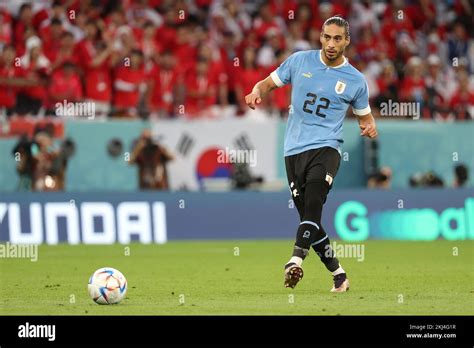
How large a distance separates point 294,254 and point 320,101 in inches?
67.3

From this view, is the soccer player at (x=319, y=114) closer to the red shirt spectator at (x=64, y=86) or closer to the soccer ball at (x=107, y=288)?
the soccer ball at (x=107, y=288)

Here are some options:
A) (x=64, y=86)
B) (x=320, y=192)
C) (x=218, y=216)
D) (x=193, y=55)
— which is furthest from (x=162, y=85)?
(x=320, y=192)

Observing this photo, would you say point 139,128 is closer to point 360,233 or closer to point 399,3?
point 360,233

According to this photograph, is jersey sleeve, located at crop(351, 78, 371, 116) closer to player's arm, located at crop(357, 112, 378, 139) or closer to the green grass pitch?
player's arm, located at crop(357, 112, 378, 139)

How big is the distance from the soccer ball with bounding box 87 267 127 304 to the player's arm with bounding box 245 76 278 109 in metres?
2.27

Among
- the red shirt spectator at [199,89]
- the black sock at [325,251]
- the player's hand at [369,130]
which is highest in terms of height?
the red shirt spectator at [199,89]

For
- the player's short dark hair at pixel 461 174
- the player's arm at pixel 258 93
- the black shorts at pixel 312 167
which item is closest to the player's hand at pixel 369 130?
the black shorts at pixel 312 167

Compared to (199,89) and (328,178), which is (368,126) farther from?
(199,89)

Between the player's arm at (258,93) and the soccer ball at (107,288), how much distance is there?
7.45ft

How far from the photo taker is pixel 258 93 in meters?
12.9

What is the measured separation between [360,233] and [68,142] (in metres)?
5.73

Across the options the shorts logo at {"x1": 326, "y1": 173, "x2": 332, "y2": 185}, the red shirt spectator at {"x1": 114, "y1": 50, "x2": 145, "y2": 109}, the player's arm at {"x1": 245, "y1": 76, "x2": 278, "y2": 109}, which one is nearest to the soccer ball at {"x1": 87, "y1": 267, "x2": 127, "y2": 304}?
the player's arm at {"x1": 245, "y1": 76, "x2": 278, "y2": 109}

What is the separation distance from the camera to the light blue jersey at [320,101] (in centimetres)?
1305
